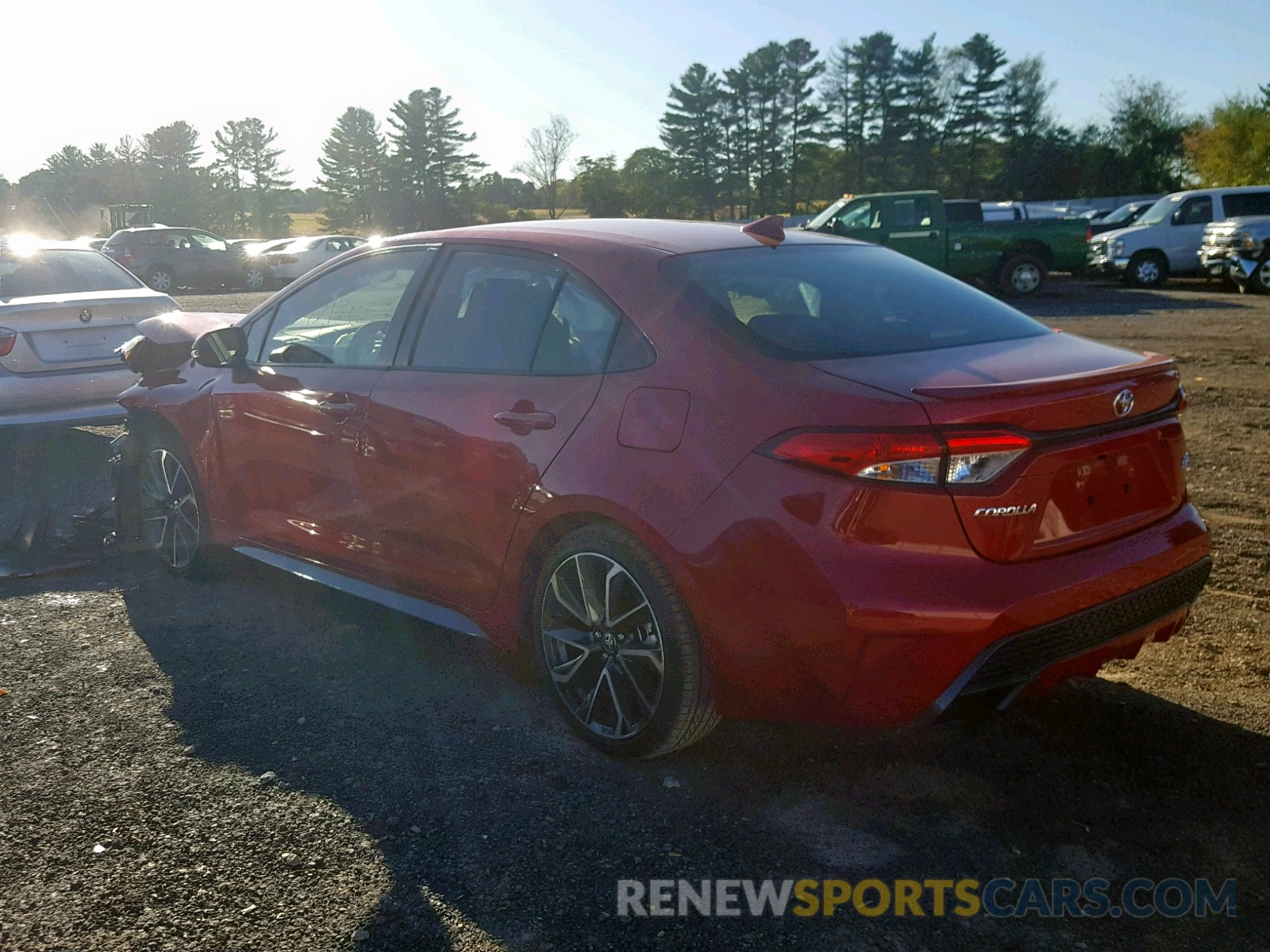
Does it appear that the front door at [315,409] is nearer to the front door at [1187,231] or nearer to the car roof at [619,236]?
the car roof at [619,236]

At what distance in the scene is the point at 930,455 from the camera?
9.34 ft

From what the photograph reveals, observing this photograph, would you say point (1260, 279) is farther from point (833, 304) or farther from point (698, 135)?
point (698, 135)

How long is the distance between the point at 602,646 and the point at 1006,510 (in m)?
1.29

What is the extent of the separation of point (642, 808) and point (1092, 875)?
1.19 meters

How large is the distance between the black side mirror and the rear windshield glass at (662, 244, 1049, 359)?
2.27 metres

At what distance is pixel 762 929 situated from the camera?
273cm

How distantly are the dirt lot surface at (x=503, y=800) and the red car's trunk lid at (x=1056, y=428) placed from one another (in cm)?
81

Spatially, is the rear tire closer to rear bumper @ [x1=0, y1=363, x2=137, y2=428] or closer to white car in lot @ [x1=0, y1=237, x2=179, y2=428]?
white car in lot @ [x1=0, y1=237, x2=179, y2=428]

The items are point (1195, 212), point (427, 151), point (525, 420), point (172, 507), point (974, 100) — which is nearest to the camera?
point (525, 420)

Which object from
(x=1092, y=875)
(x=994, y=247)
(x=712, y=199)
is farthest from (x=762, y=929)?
(x=712, y=199)

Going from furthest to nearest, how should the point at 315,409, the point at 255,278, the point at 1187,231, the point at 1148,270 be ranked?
1. the point at 255,278
2. the point at 1148,270
3. the point at 1187,231
4. the point at 315,409

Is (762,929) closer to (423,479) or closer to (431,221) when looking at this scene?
(423,479)

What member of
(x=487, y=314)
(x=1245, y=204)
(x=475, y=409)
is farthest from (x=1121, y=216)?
(x=475, y=409)

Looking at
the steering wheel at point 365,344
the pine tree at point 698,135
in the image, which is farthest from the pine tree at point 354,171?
the steering wheel at point 365,344
